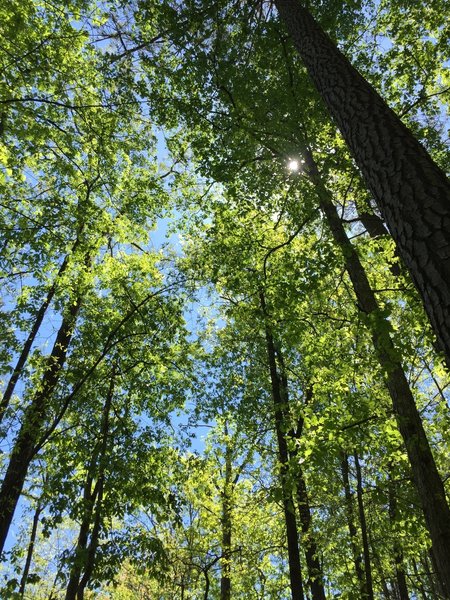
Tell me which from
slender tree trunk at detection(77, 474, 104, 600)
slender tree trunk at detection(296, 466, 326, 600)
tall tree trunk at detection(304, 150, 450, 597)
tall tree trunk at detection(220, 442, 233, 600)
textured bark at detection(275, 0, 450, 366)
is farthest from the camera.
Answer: tall tree trunk at detection(220, 442, 233, 600)

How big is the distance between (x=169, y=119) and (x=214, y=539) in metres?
16.0

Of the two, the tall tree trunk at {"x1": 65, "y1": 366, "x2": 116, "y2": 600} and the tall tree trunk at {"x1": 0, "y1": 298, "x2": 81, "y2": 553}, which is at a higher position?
the tall tree trunk at {"x1": 0, "y1": 298, "x2": 81, "y2": 553}

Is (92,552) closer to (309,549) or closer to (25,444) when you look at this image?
(25,444)

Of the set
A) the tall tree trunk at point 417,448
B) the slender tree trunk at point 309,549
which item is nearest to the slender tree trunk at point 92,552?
the tall tree trunk at point 417,448

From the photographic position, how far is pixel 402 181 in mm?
2887

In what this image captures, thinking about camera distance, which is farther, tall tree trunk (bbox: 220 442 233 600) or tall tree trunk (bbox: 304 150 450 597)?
tall tree trunk (bbox: 220 442 233 600)

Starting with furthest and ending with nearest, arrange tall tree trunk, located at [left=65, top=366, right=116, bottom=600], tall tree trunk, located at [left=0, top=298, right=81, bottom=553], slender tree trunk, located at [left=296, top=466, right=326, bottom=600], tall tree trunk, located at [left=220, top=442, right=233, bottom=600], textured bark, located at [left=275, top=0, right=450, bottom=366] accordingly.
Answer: tall tree trunk, located at [left=220, top=442, right=233, bottom=600] < slender tree trunk, located at [left=296, top=466, right=326, bottom=600] < tall tree trunk, located at [left=0, top=298, right=81, bottom=553] < tall tree trunk, located at [left=65, top=366, right=116, bottom=600] < textured bark, located at [left=275, top=0, right=450, bottom=366]

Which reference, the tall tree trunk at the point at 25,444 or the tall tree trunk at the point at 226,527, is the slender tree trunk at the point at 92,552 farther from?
the tall tree trunk at the point at 226,527

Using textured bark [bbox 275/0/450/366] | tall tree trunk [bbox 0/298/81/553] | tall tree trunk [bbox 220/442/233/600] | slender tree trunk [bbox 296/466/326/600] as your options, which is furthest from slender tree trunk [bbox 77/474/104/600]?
tall tree trunk [bbox 220/442/233/600]

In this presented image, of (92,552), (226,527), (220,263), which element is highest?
(220,263)

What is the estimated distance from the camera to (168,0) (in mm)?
8039

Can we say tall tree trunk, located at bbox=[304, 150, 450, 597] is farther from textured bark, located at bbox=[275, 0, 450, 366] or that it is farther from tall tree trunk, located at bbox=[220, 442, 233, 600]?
tall tree trunk, located at bbox=[220, 442, 233, 600]

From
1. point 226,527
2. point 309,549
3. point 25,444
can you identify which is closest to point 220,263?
point 25,444

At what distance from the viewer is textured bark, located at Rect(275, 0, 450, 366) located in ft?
7.43
